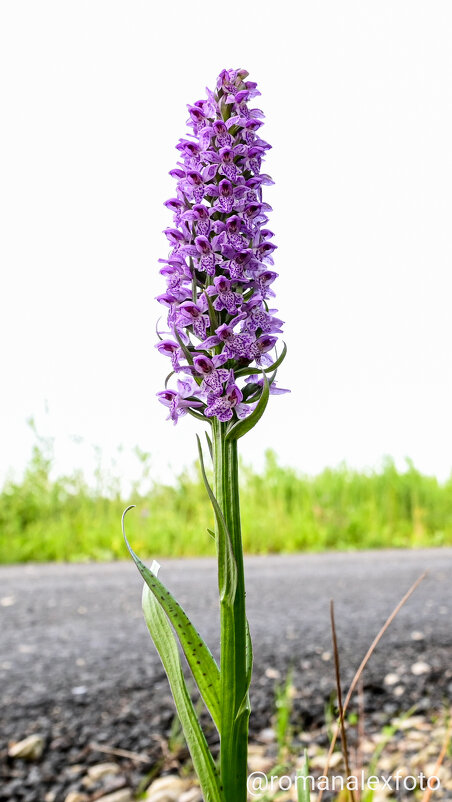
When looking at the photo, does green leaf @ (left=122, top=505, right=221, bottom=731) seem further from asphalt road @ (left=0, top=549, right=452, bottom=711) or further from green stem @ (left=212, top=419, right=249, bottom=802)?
asphalt road @ (left=0, top=549, right=452, bottom=711)

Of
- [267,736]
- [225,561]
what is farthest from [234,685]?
[267,736]

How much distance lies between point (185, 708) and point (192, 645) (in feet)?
0.38

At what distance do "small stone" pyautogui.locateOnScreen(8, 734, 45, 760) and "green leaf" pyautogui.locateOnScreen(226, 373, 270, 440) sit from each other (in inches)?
77.0

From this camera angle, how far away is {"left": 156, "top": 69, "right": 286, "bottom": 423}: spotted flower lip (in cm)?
127

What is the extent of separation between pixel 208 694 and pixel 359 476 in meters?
7.98

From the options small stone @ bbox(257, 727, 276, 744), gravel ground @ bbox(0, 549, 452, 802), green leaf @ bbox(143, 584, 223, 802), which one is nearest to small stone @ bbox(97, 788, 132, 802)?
gravel ground @ bbox(0, 549, 452, 802)

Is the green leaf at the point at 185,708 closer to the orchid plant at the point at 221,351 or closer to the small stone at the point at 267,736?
the orchid plant at the point at 221,351

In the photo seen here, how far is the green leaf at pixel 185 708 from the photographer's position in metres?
1.22

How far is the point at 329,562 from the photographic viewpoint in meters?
6.70

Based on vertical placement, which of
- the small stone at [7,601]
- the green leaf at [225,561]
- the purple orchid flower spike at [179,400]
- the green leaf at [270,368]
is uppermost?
the green leaf at [270,368]

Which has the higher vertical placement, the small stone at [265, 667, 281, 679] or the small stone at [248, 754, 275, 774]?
the small stone at [265, 667, 281, 679]

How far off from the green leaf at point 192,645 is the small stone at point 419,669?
226 centimetres

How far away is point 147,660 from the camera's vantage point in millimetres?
3486

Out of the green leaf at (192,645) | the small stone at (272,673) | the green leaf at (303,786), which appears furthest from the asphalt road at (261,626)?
the green leaf at (192,645)
